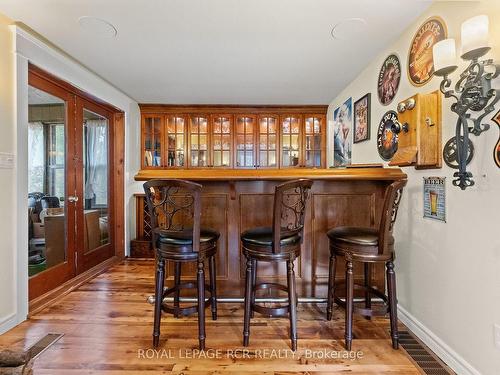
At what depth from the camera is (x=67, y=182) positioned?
279cm

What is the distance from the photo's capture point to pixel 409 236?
2.03 meters

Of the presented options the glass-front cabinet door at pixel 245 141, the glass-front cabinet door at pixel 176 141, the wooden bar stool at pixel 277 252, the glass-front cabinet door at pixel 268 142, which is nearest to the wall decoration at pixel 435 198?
the wooden bar stool at pixel 277 252

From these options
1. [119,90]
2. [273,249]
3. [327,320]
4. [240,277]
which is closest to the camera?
[273,249]

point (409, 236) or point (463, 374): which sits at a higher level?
point (409, 236)

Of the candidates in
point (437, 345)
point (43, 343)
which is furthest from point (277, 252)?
point (43, 343)

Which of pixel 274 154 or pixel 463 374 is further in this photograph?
pixel 274 154

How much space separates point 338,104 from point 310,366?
125 inches

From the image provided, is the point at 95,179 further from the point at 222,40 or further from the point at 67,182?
the point at 222,40

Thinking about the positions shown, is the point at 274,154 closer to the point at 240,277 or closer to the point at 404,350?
the point at 240,277

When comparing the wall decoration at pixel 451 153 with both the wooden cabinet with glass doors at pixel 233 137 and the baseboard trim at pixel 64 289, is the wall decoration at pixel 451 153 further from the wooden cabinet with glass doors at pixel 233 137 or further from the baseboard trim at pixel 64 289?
the baseboard trim at pixel 64 289

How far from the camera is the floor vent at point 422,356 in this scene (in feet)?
5.16

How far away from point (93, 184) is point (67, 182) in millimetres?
491

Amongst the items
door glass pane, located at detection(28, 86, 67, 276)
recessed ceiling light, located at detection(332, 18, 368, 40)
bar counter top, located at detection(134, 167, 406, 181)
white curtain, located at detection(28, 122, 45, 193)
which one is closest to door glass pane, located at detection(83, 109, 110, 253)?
door glass pane, located at detection(28, 86, 67, 276)

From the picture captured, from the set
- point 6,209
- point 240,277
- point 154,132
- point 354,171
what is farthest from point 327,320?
point 154,132
